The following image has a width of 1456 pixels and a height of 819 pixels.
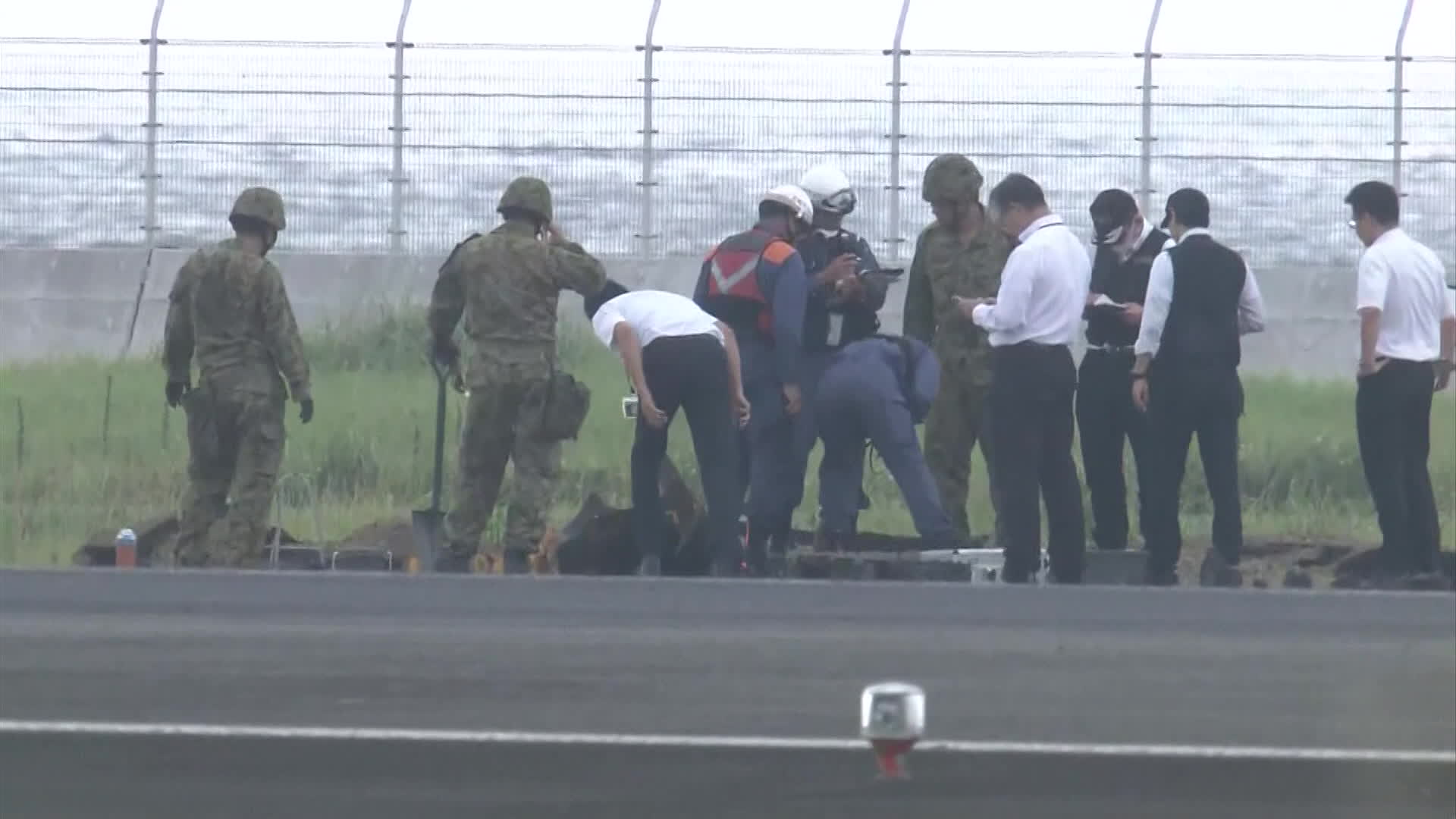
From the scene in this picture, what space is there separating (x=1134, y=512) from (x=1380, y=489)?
Result: 3805 millimetres

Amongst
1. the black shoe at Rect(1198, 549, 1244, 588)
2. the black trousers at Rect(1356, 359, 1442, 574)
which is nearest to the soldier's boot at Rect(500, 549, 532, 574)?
the black shoe at Rect(1198, 549, 1244, 588)

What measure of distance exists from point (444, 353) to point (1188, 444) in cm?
301

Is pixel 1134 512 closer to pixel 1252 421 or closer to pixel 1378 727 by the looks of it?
pixel 1252 421

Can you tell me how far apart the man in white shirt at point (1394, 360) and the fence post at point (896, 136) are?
5.85 m

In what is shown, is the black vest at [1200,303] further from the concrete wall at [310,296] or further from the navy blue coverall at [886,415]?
the concrete wall at [310,296]

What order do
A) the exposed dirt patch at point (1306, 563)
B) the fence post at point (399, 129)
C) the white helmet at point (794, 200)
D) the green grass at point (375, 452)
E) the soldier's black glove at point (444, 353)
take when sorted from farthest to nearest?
the fence post at point (399, 129) < the green grass at point (375, 452) < the soldier's black glove at point (444, 353) < the white helmet at point (794, 200) < the exposed dirt patch at point (1306, 563)

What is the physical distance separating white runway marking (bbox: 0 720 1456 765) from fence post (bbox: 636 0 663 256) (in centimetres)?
972

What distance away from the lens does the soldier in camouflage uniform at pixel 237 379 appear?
11.0 m

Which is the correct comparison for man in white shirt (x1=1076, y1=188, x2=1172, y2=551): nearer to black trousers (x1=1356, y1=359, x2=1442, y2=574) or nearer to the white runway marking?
black trousers (x1=1356, y1=359, x2=1442, y2=574)

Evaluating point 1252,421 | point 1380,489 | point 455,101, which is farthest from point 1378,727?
point 455,101

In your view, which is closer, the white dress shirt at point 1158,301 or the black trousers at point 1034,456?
the black trousers at point 1034,456

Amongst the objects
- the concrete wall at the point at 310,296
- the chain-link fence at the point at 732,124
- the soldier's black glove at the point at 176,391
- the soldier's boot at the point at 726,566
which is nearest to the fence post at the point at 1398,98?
the chain-link fence at the point at 732,124

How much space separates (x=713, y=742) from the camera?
6301 mm

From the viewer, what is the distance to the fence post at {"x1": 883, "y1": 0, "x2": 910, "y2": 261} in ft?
52.0
